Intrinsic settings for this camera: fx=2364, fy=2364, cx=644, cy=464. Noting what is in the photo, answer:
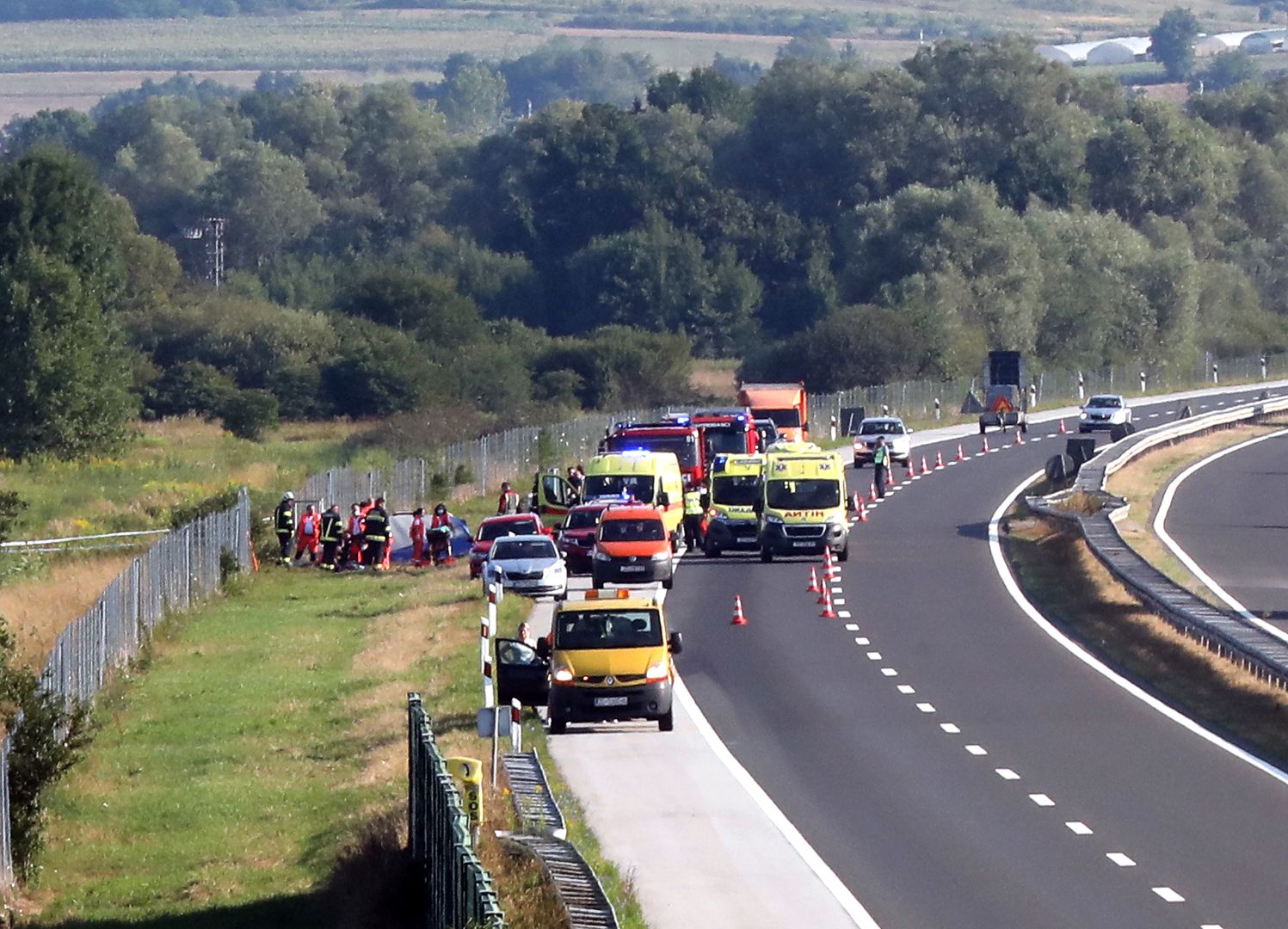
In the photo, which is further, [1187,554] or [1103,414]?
[1103,414]

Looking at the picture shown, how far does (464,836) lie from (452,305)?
9878 cm

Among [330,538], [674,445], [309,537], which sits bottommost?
[309,537]

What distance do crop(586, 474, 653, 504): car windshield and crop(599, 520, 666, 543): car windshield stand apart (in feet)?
17.7

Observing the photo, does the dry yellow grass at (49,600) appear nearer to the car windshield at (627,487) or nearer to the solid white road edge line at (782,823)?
the car windshield at (627,487)

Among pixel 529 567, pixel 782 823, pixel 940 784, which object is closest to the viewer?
pixel 782 823

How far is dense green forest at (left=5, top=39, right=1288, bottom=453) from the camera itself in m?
105

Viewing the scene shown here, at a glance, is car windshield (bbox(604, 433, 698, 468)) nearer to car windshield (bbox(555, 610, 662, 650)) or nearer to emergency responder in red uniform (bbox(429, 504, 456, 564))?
emergency responder in red uniform (bbox(429, 504, 456, 564))

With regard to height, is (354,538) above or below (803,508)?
below

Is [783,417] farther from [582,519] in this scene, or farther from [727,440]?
[582,519]

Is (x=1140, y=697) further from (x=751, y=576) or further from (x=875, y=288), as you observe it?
(x=875, y=288)

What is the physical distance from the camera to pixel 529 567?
4141 centimetres

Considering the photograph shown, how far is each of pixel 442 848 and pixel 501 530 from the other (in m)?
30.3

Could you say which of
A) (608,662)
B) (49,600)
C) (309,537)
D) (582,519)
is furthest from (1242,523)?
(608,662)

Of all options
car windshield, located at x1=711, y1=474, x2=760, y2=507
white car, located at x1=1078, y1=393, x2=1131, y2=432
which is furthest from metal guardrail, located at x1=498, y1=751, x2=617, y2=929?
white car, located at x1=1078, y1=393, x2=1131, y2=432
